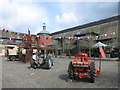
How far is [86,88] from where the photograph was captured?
15.3 ft

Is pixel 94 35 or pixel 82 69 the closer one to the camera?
pixel 82 69

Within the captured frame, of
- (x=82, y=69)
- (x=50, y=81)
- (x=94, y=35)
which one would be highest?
(x=94, y=35)

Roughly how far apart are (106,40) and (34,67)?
22107mm

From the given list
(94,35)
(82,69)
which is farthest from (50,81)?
(94,35)

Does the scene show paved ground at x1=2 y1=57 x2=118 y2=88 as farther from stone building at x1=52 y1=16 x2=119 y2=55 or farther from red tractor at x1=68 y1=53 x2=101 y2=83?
stone building at x1=52 y1=16 x2=119 y2=55

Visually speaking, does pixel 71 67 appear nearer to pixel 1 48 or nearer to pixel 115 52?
pixel 115 52

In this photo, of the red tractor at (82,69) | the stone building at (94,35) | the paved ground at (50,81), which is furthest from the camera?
the stone building at (94,35)

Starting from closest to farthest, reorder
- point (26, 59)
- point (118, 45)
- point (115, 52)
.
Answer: point (26, 59) → point (118, 45) → point (115, 52)

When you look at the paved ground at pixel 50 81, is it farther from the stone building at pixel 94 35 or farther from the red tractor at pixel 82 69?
the stone building at pixel 94 35

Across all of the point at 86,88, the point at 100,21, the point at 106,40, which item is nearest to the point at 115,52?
the point at 106,40

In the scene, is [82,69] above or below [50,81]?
above

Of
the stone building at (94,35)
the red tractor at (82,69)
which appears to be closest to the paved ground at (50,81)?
the red tractor at (82,69)

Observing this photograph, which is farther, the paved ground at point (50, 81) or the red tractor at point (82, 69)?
the red tractor at point (82, 69)

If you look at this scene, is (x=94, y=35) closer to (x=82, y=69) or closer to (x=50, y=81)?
(x=82, y=69)
